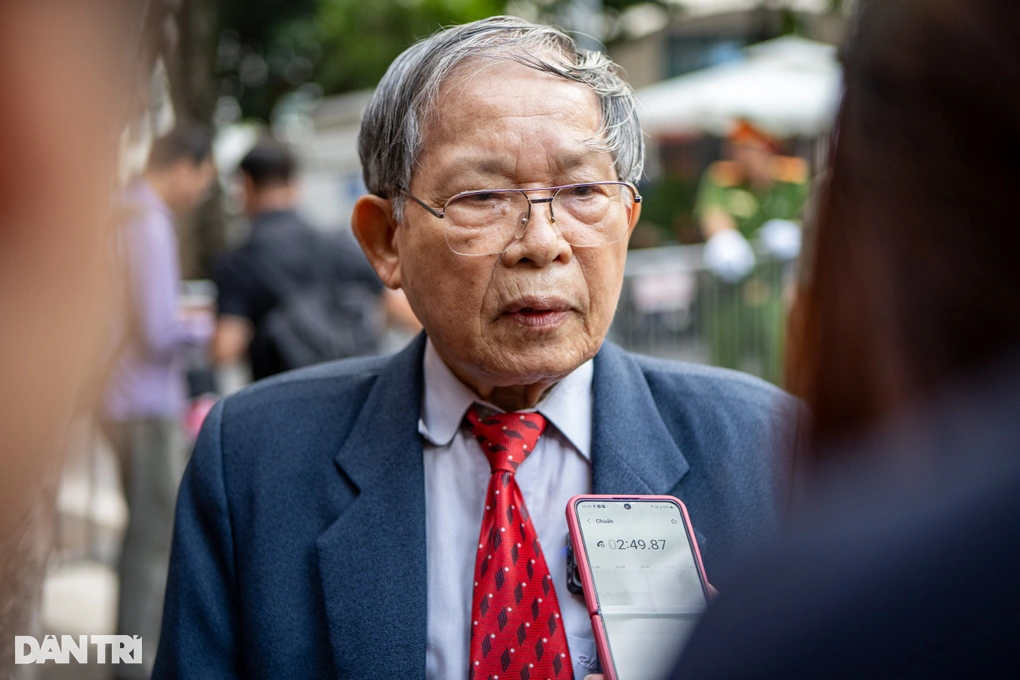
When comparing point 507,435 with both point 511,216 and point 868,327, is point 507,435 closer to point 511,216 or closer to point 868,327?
point 511,216

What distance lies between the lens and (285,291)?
15.3 ft

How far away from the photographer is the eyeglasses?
1.87 m

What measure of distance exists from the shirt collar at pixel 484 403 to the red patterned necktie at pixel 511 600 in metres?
0.15

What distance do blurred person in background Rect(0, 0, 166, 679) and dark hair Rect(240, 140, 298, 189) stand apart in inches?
162

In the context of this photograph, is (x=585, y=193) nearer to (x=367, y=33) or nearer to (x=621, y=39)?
(x=621, y=39)

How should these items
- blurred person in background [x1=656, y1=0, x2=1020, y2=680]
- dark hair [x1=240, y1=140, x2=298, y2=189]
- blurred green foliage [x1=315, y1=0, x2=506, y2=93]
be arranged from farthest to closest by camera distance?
blurred green foliage [x1=315, y1=0, x2=506, y2=93], dark hair [x1=240, y1=140, x2=298, y2=189], blurred person in background [x1=656, y1=0, x2=1020, y2=680]

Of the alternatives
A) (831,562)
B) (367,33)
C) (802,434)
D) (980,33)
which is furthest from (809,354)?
(367,33)

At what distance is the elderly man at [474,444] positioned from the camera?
5.92 ft

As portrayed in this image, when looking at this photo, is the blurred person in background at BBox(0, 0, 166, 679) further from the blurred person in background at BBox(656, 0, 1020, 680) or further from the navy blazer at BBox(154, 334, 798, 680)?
the navy blazer at BBox(154, 334, 798, 680)

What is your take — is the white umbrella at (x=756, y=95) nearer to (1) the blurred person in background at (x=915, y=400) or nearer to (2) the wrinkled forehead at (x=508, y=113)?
(2) the wrinkled forehead at (x=508, y=113)

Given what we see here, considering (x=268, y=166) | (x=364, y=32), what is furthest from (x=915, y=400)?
(x=364, y=32)

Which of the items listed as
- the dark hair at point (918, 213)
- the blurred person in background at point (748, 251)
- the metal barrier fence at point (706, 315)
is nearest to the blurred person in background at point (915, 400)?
the dark hair at point (918, 213)

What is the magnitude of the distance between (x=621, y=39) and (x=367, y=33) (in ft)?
30.5

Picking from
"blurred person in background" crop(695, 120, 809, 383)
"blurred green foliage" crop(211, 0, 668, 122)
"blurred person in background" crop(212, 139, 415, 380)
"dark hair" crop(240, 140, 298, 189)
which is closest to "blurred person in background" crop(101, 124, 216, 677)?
"blurred person in background" crop(212, 139, 415, 380)
